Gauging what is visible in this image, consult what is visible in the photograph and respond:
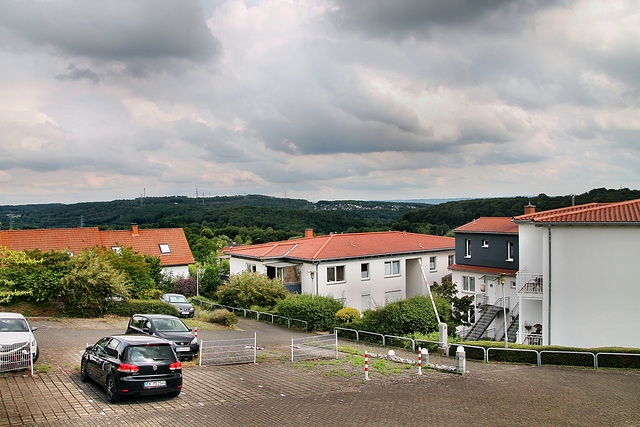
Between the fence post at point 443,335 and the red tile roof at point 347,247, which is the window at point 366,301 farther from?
the fence post at point 443,335

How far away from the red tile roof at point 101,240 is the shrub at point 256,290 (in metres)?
12.0

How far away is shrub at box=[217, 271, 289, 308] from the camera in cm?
3425

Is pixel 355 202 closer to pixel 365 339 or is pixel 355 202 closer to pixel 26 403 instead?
pixel 365 339

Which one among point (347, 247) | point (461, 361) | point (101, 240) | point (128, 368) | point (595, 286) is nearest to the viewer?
point (128, 368)

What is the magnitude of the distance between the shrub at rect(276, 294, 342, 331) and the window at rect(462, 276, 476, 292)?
1314 cm

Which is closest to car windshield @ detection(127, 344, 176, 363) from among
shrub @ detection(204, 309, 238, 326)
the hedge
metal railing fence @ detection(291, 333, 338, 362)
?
metal railing fence @ detection(291, 333, 338, 362)

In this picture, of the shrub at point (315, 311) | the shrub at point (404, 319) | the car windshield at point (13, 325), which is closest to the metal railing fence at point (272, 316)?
the shrub at point (315, 311)

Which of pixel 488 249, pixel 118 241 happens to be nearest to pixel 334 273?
pixel 488 249

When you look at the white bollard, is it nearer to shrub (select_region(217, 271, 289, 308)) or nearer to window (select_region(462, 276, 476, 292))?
shrub (select_region(217, 271, 289, 308))

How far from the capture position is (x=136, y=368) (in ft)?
37.1

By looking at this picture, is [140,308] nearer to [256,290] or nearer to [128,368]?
[256,290]

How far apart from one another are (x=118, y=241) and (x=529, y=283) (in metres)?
37.4

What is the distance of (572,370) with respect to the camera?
1675 cm

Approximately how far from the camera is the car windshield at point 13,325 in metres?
15.1
